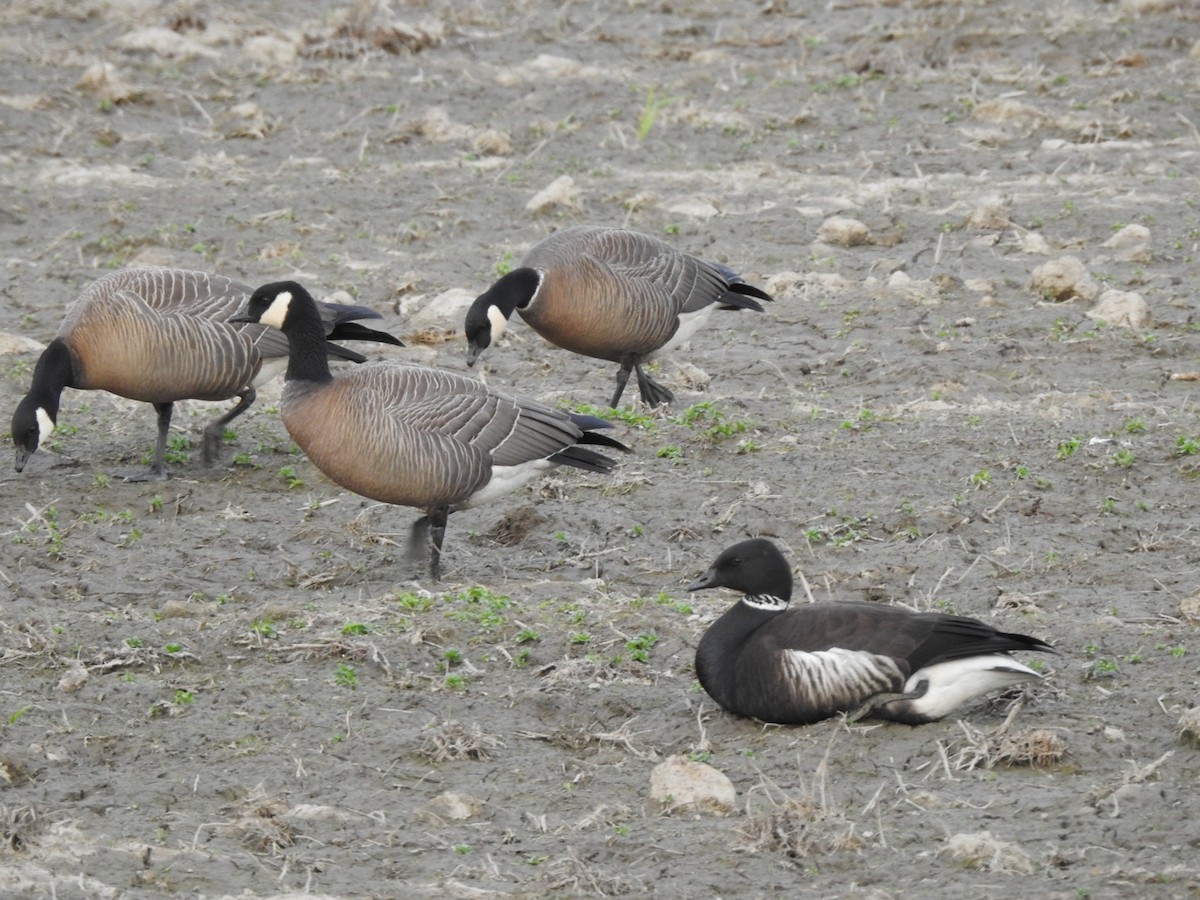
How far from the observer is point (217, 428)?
31.6 feet

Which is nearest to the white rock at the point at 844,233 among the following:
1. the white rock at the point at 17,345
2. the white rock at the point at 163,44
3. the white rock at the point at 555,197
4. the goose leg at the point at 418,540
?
the white rock at the point at 555,197

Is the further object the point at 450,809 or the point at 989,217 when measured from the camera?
the point at 989,217

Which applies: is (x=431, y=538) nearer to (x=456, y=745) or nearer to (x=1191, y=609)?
(x=456, y=745)

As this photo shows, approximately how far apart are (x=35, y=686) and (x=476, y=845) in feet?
7.03

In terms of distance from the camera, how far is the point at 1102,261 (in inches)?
459

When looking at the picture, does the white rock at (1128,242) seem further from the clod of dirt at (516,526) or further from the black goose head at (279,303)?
the black goose head at (279,303)

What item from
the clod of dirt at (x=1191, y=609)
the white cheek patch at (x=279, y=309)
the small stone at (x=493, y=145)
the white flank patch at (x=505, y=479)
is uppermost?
the small stone at (x=493, y=145)

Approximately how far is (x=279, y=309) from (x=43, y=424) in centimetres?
185

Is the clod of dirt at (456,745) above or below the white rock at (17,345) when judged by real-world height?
above

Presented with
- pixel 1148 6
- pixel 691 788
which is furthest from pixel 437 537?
pixel 1148 6

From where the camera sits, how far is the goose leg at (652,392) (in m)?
9.98

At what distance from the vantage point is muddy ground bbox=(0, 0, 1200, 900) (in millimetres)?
5551

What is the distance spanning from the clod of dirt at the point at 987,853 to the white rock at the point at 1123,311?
602 centimetres

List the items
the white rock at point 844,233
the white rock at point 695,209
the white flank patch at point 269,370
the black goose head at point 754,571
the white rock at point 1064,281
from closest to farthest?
1. the black goose head at point 754,571
2. the white flank patch at point 269,370
3. the white rock at point 1064,281
4. the white rock at point 844,233
5. the white rock at point 695,209
